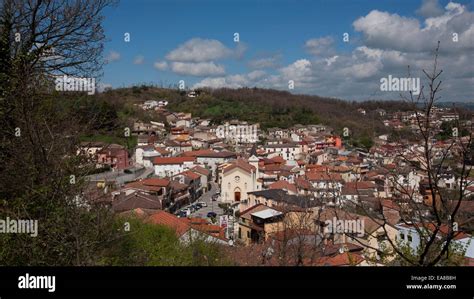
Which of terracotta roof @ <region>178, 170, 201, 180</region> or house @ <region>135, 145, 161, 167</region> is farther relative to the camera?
house @ <region>135, 145, 161, 167</region>

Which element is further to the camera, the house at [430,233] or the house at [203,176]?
the house at [203,176]

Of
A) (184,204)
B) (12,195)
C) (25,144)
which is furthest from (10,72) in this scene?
(184,204)

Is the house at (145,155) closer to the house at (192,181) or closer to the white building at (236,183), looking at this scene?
the house at (192,181)

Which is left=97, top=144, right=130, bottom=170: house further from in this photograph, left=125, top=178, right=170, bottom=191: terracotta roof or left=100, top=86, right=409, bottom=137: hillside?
left=100, top=86, right=409, bottom=137: hillside

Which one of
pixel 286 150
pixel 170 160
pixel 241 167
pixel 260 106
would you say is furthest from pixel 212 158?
pixel 260 106

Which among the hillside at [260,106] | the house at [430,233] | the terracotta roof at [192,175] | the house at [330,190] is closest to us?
the house at [430,233]

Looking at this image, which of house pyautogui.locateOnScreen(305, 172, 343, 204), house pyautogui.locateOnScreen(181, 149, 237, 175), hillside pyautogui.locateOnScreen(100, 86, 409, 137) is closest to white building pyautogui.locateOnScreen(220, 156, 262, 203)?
house pyautogui.locateOnScreen(181, 149, 237, 175)

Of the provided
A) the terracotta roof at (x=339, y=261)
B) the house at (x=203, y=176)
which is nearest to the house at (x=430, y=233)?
the terracotta roof at (x=339, y=261)

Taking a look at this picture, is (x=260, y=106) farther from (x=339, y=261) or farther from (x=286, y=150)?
(x=339, y=261)

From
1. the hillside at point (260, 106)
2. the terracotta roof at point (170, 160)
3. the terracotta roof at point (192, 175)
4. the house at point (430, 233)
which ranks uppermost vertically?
the hillside at point (260, 106)
